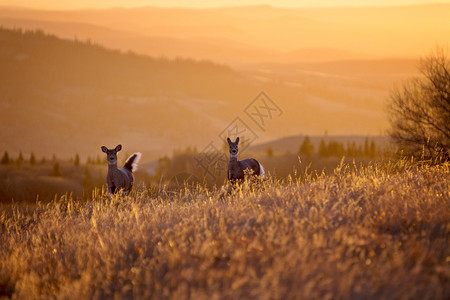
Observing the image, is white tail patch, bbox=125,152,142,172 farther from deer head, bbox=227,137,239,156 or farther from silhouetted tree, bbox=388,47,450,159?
silhouetted tree, bbox=388,47,450,159

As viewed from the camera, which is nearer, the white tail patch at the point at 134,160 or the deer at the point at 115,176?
the deer at the point at 115,176

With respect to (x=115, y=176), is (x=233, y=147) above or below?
above

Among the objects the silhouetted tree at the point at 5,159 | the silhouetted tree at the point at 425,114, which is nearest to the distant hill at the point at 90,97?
the silhouetted tree at the point at 5,159

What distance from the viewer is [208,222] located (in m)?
8.87

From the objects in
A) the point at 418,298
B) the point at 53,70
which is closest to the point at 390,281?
the point at 418,298

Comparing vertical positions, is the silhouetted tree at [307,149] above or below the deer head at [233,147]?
below

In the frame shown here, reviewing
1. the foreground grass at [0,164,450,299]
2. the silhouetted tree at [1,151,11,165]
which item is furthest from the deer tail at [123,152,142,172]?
the silhouetted tree at [1,151,11,165]

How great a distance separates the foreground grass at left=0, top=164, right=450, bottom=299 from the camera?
19.8 feet

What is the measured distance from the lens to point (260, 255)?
690cm

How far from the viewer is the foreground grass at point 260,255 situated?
19.8 ft

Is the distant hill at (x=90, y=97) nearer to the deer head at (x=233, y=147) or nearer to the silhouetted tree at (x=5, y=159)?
the silhouetted tree at (x=5, y=159)

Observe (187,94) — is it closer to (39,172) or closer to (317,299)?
(39,172)

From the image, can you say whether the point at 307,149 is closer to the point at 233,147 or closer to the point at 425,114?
the point at 425,114

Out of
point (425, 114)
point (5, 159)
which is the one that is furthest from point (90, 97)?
point (425, 114)
